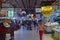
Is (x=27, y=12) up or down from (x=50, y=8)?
down

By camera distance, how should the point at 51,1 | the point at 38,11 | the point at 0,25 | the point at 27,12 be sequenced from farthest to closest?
the point at 27,12 < the point at 38,11 < the point at 51,1 < the point at 0,25

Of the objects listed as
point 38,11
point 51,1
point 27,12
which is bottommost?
point 27,12

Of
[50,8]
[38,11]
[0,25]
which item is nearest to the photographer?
[0,25]

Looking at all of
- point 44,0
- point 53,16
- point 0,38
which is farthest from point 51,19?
point 0,38

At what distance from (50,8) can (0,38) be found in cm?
970

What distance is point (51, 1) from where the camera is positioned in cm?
1736

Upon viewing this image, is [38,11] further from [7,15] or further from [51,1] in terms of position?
[51,1]

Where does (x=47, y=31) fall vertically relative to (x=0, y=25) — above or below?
below

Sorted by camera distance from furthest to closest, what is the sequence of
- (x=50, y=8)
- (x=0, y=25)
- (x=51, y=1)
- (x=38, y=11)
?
(x=38, y=11), (x=50, y=8), (x=51, y=1), (x=0, y=25)

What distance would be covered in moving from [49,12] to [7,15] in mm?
5183

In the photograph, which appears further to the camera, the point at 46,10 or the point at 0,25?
the point at 46,10

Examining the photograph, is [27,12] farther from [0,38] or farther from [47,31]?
[0,38]

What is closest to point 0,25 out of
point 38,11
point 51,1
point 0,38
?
point 0,38

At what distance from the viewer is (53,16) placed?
794 inches
